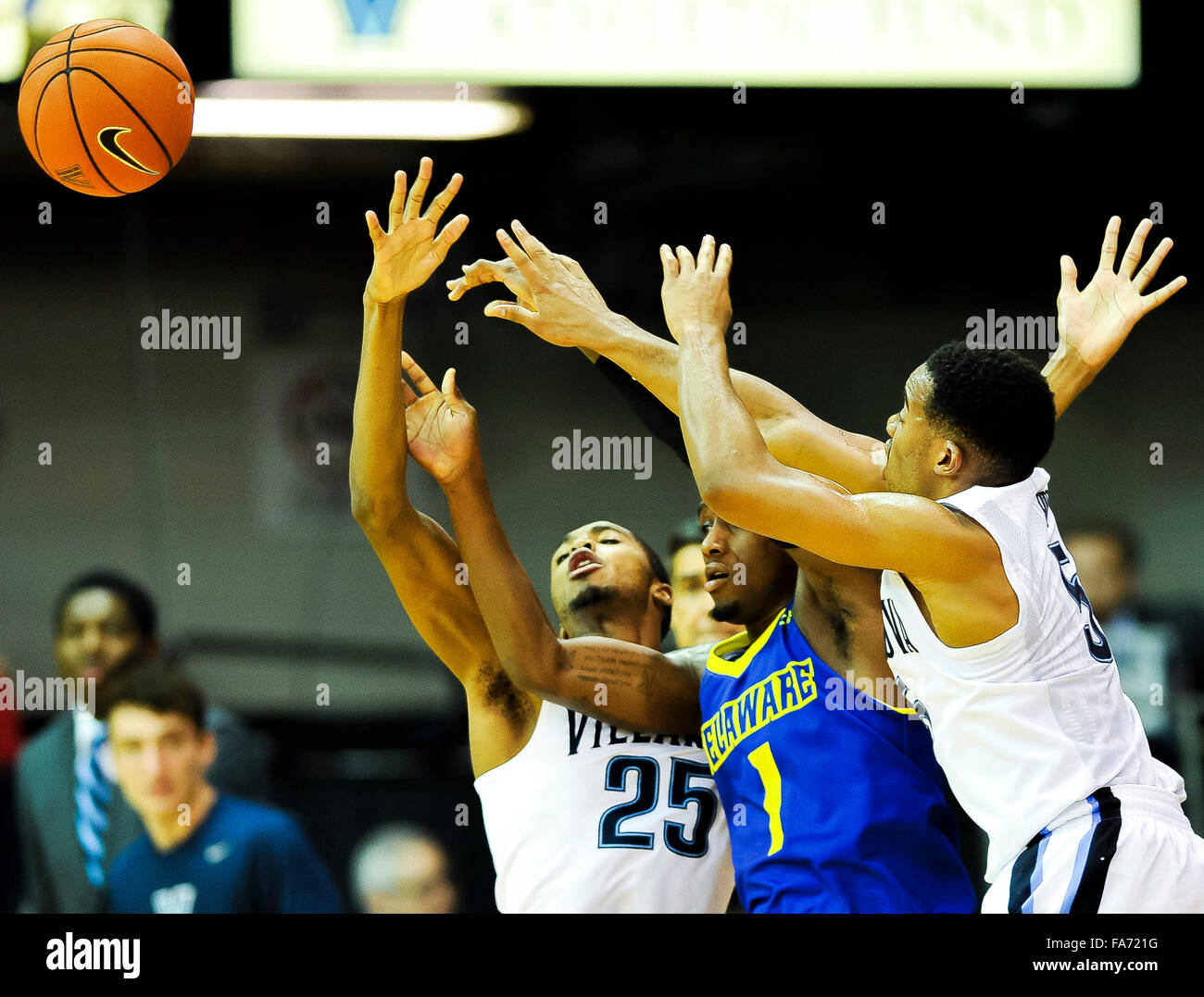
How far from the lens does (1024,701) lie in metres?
2.46

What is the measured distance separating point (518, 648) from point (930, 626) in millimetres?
949

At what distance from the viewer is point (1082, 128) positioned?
571cm

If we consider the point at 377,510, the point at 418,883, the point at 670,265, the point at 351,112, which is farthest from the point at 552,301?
the point at 351,112

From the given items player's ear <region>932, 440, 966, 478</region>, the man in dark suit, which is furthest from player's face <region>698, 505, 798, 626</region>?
the man in dark suit

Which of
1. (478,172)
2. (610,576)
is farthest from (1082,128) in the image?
(610,576)

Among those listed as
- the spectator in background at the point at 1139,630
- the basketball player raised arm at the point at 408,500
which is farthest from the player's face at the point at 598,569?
the spectator in background at the point at 1139,630

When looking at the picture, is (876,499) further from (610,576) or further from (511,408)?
(511,408)

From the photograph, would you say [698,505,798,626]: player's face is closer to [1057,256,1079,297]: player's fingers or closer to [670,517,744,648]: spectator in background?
[1057,256,1079,297]: player's fingers

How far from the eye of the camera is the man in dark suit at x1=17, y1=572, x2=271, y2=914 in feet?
14.8

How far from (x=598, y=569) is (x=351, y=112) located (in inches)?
112

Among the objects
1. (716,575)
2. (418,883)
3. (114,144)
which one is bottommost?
(418,883)

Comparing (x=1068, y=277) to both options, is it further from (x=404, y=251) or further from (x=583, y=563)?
(x=404, y=251)

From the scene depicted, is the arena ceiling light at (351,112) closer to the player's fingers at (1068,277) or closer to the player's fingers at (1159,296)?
the player's fingers at (1068,277)

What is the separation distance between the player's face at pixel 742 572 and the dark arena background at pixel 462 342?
7.32 feet
